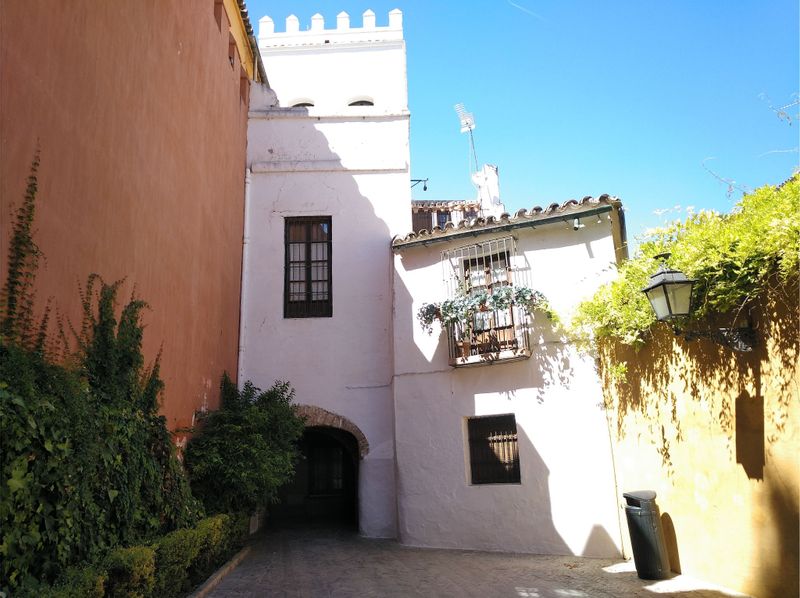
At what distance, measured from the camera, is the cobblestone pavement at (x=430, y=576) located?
6.53 metres

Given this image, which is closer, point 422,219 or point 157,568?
point 157,568

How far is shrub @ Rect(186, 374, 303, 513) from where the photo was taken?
28.3 ft

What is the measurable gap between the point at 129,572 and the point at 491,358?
5.89m

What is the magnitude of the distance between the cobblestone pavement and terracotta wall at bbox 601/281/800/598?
47cm

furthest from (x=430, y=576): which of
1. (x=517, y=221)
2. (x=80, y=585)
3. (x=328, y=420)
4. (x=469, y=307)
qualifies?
(x=517, y=221)

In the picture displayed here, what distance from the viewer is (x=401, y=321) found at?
10.9 meters

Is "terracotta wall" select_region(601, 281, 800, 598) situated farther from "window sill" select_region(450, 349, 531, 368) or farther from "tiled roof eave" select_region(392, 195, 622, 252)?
"tiled roof eave" select_region(392, 195, 622, 252)

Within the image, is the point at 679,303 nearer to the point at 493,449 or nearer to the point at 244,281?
the point at 493,449

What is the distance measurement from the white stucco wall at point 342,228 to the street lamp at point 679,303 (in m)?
6.41

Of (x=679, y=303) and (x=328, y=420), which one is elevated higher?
(x=679, y=303)

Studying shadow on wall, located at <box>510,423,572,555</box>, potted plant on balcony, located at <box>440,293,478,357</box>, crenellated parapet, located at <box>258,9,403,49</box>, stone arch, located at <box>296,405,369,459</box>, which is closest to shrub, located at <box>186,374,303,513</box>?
stone arch, located at <box>296,405,369,459</box>

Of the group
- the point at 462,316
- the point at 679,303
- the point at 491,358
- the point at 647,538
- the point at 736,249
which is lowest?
the point at 647,538

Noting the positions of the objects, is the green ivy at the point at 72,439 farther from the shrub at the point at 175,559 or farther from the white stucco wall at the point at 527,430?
the white stucco wall at the point at 527,430

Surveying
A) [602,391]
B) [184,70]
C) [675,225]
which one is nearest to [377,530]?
[602,391]
